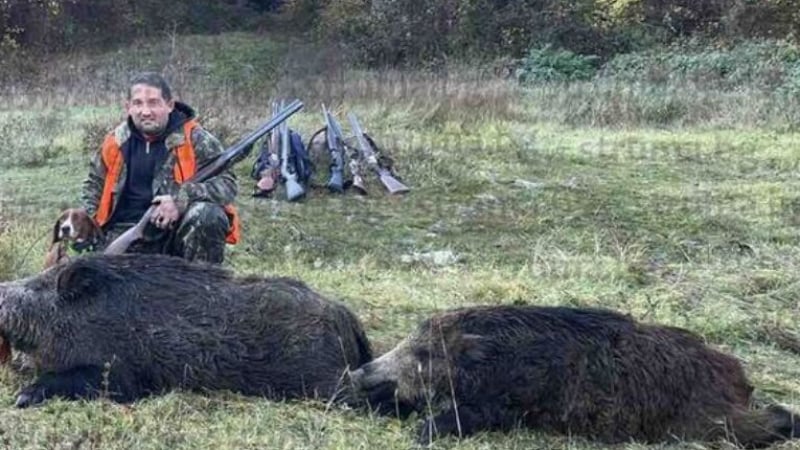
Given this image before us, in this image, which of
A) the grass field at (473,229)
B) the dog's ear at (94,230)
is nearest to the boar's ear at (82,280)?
the grass field at (473,229)

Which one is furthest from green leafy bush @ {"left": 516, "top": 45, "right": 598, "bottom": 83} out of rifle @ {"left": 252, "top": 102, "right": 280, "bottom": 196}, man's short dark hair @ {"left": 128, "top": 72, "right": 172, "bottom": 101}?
man's short dark hair @ {"left": 128, "top": 72, "right": 172, "bottom": 101}

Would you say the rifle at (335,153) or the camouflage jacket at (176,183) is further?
the rifle at (335,153)

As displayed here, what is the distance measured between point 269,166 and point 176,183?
5.06 m

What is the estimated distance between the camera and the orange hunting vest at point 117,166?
6312 millimetres

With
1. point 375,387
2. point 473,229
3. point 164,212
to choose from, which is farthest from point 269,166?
point 375,387

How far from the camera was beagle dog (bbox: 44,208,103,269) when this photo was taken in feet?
19.5

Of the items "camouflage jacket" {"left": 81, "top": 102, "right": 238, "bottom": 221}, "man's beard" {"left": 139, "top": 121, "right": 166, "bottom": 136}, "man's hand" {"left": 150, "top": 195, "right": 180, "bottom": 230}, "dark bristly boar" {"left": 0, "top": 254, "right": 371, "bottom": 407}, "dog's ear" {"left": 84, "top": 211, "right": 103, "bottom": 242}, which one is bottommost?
"dark bristly boar" {"left": 0, "top": 254, "right": 371, "bottom": 407}

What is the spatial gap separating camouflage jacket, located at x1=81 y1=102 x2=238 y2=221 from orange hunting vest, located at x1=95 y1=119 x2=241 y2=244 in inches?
0.8

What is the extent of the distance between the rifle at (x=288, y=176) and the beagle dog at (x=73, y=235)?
470cm

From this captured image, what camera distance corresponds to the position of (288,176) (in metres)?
11.2

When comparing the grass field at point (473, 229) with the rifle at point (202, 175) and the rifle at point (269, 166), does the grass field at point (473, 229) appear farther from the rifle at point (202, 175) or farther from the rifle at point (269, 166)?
the rifle at point (202, 175)

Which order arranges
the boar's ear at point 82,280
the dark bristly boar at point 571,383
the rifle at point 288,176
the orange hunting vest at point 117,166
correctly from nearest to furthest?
1. the dark bristly boar at point 571,383
2. the boar's ear at point 82,280
3. the orange hunting vest at point 117,166
4. the rifle at point 288,176

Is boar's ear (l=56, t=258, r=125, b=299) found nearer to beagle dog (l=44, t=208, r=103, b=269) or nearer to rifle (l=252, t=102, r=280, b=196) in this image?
beagle dog (l=44, t=208, r=103, b=269)

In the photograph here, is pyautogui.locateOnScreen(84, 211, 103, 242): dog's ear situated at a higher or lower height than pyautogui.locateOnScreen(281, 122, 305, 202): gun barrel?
higher
